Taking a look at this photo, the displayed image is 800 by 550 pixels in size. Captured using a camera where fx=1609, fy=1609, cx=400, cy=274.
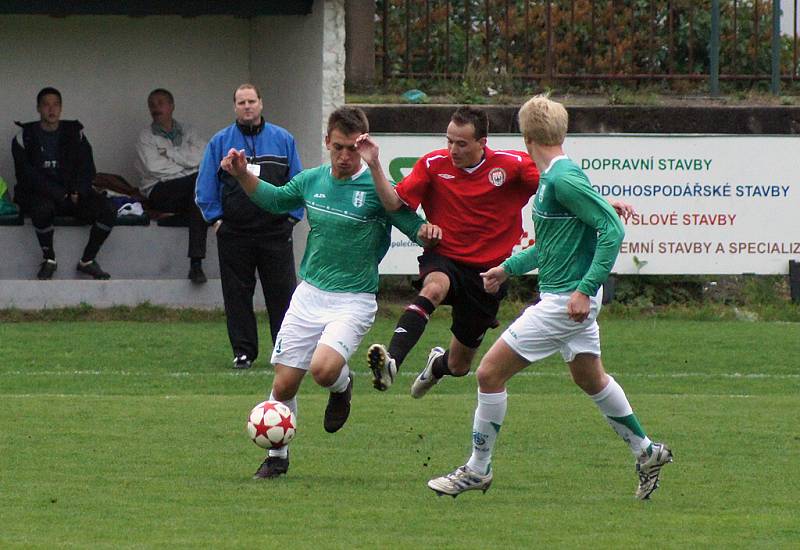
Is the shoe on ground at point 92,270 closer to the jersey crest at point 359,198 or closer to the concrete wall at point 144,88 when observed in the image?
the concrete wall at point 144,88

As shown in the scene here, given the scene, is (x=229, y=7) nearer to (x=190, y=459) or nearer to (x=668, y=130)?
(x=668, y=130)

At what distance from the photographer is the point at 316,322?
8.00 metres

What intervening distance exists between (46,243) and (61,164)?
837 millimetres

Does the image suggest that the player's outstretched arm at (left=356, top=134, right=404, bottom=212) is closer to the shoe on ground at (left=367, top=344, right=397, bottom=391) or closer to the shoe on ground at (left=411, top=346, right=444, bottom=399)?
the shoe on ground at (left=367, top=344, right=397, bottom=391)

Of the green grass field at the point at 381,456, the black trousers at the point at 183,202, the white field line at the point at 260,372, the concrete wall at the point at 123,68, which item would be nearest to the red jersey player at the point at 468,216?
the green grass field at the point at 381,456

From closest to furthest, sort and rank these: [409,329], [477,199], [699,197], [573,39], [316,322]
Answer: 1. [316,322]
2. [409,329]
3. [477,199]
4. [699,197]
5. [573,39]

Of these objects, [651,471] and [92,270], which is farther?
[92,270]

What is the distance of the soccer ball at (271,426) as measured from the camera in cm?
762

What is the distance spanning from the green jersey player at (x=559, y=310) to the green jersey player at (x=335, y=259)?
877 mm

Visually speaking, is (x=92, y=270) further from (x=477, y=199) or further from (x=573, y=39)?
(x=477, y=199)

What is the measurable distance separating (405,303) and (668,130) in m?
3.48

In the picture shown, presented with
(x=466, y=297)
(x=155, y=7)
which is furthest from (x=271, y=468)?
(x=155, y=7)

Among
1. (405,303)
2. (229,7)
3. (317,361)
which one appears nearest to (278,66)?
(229,7)

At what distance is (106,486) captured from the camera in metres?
7.63
